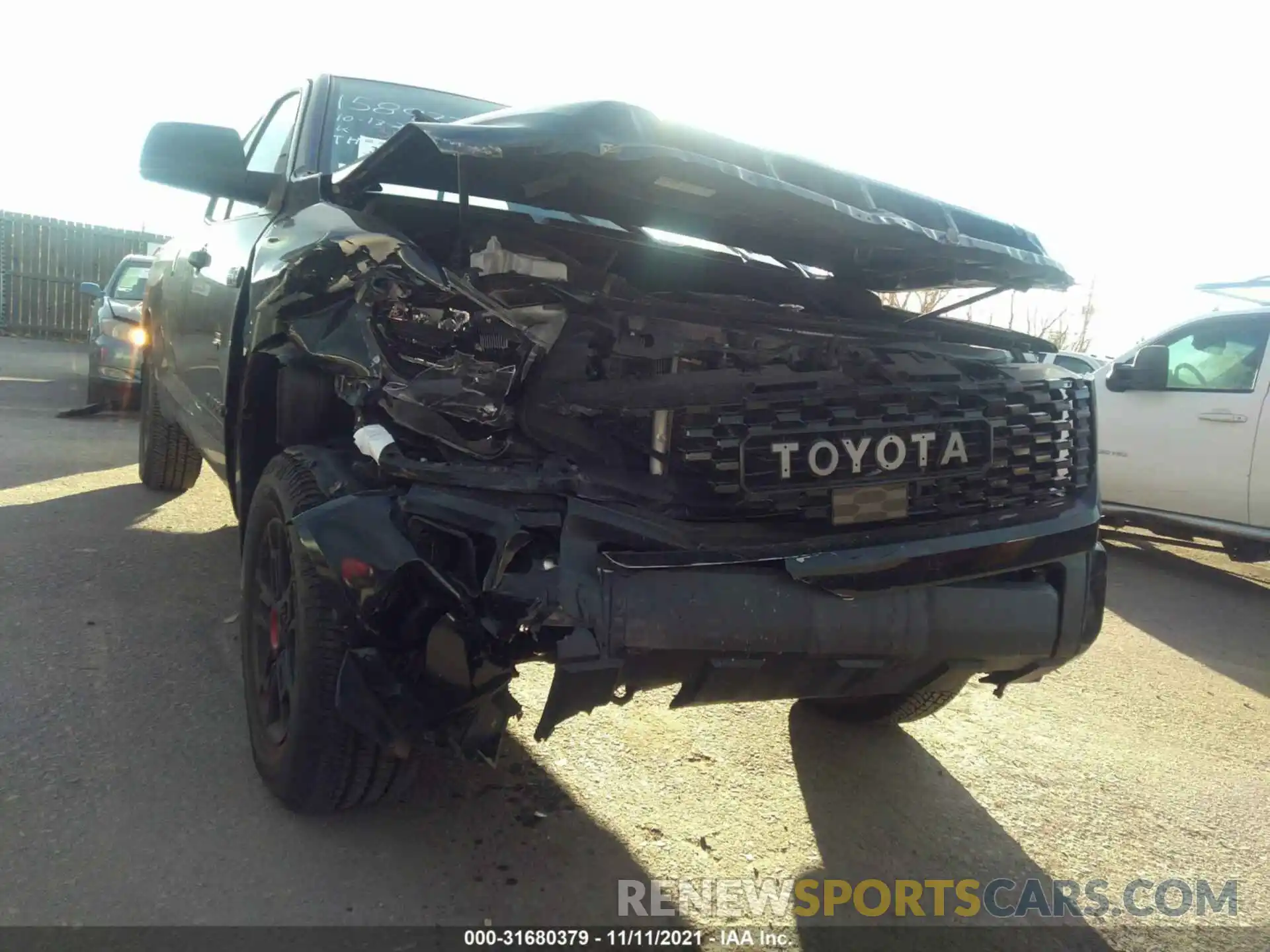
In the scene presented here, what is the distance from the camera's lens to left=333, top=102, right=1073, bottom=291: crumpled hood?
2.11 m

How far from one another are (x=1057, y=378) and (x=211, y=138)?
2673 mm

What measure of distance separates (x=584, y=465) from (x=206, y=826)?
1306mm

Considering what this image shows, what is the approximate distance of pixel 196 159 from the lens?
308 cm

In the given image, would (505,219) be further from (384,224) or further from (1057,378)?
(1057,378)

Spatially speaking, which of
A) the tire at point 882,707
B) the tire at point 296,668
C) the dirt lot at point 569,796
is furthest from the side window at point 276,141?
the tire at point 882,707

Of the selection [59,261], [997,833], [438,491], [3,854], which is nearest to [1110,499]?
[997,833]

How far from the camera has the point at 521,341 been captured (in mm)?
2156

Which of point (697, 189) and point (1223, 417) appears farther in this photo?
point (1223, 417)

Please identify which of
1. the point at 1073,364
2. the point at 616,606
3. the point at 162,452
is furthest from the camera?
the point at 162,452

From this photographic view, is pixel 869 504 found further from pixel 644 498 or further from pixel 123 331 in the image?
pixel 123 331

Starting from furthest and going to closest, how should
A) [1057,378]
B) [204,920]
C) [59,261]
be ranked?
1. [59,261]
2. [1057,378]
3. [204,920]

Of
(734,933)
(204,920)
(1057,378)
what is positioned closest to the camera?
(204,920)

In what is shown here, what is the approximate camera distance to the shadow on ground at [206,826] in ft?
6.93

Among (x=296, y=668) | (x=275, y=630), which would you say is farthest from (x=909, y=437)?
(x=275, y=630)
